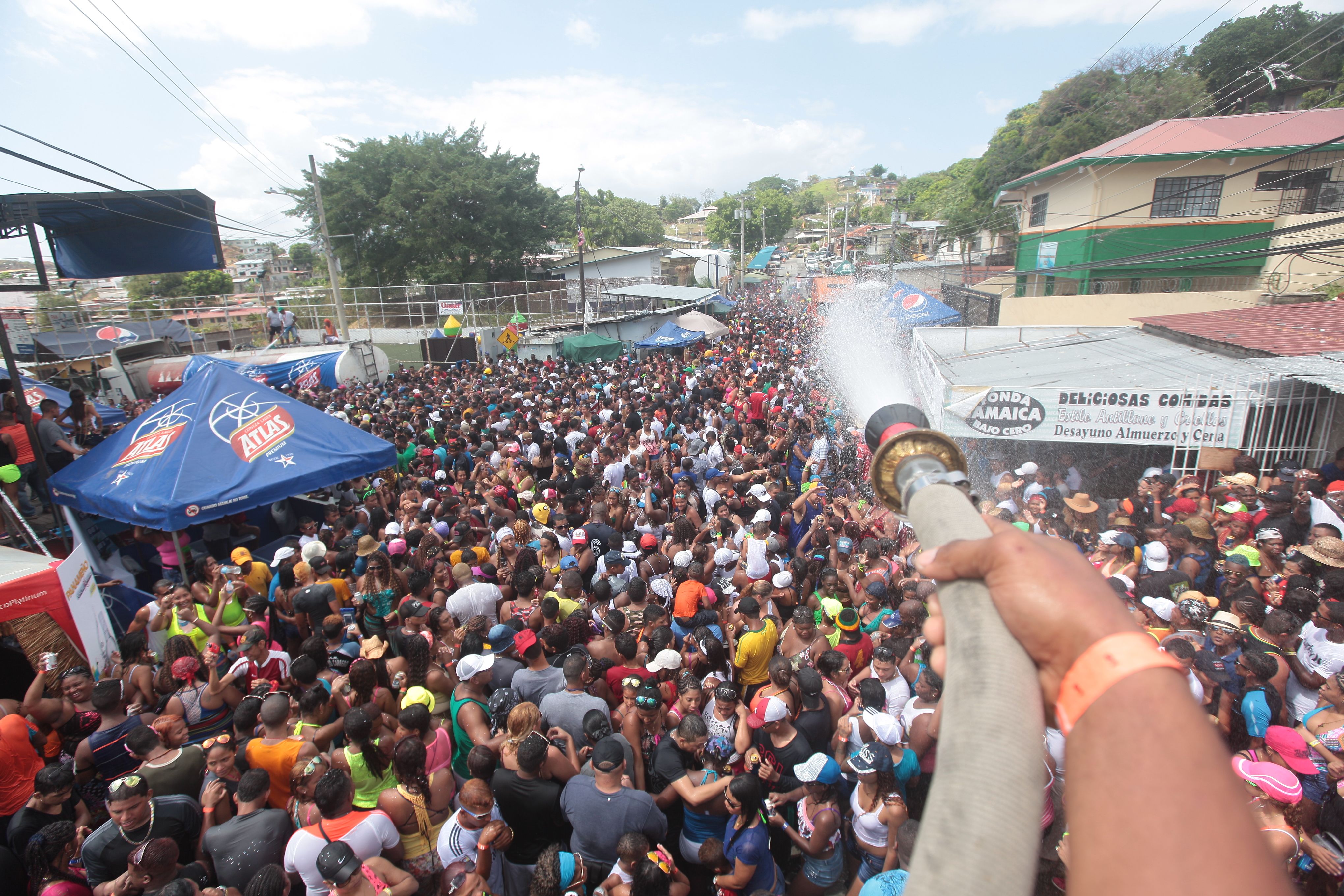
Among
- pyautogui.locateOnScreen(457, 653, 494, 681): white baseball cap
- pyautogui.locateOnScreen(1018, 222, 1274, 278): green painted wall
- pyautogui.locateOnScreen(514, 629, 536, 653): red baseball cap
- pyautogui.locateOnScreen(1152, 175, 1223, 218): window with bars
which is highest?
pyautogui.locateOnScreen(1152, 175, 1223, 218): window with bars

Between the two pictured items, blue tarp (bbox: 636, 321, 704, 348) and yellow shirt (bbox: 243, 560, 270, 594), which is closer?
yellow shirt (bbox: 243, 560, 270, 594)

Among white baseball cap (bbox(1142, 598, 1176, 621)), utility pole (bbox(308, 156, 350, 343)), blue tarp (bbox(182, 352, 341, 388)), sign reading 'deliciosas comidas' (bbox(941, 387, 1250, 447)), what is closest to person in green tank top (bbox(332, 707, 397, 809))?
white baseball cap (bbox(1142, 598, 1176, 621))

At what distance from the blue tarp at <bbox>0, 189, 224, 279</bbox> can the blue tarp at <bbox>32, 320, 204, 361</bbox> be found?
31.9 feet

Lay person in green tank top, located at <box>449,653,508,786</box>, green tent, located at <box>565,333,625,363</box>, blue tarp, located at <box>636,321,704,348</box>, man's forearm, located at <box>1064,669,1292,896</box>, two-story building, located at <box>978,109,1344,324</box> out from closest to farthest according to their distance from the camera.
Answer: man's forearm, located at <box>1064,669,1292,896</box>
person in green tank top, located at <box>449,653,508,786</box>
two-story building, located at <box>978,109,1344,324</box>
blue tarp, located at <box>636,321,704,348</box>
green tent, located at <box>565,333,625,363</box>

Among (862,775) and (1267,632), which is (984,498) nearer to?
(1267,632)

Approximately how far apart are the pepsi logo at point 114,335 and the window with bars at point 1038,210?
112 ft

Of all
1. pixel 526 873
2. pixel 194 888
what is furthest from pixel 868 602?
pixel 194 888

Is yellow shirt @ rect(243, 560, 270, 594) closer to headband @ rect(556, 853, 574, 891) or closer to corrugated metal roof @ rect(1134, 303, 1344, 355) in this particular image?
headband @ rect(556, 853, 574, 891)

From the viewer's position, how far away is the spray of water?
29.8ft

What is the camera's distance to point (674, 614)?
17.4 ft

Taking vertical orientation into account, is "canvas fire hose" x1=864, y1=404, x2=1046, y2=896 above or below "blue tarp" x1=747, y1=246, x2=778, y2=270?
below

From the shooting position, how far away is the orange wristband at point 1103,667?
30.2 inches

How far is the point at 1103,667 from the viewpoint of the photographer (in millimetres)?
797

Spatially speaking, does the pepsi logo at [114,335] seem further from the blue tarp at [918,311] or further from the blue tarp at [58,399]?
the blue tarp at [918,311]
